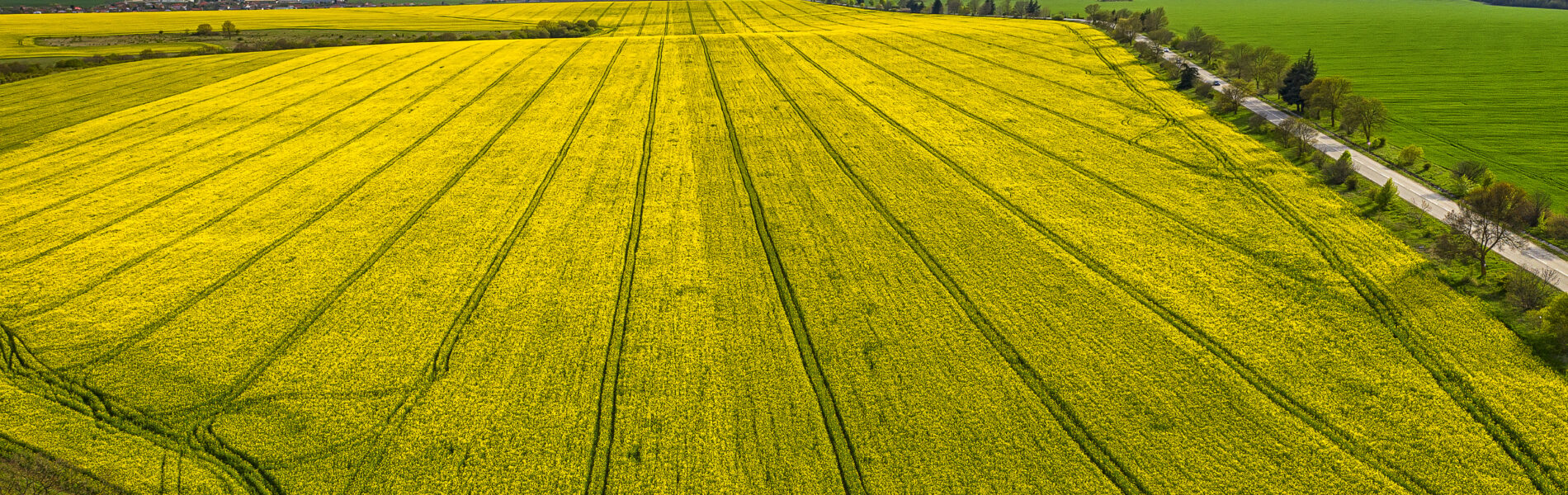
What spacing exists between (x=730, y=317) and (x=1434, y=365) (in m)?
25.6

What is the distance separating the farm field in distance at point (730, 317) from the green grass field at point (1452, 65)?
53.2 ft

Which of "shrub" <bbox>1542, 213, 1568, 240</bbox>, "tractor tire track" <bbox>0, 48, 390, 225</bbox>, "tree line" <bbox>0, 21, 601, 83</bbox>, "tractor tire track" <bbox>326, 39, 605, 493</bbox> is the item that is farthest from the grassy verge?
"tree line" <bbox>0, 21, 601, 83</bbox>

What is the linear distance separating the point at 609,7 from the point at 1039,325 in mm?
140917

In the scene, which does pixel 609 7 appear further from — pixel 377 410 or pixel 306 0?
pixel 377 410

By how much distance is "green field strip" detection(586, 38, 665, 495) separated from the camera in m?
18.9

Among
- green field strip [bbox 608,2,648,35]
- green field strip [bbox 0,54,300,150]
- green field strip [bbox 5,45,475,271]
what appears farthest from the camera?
green field strip [bbox 608,2,648,35]

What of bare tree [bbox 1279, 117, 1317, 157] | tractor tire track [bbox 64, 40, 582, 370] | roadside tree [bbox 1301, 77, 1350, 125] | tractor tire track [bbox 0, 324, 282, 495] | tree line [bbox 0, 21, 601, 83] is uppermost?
tree line [bbox 0, 21, 601, 83]

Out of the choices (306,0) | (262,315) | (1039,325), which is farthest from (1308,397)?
(306,0)

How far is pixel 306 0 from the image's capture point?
7308 inches

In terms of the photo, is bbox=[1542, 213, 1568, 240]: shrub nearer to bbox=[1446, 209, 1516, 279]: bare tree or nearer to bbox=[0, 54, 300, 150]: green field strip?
bbox=[1446, 209, 1516, 279]: bare tree

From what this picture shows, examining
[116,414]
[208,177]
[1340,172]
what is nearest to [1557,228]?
[1340,172]

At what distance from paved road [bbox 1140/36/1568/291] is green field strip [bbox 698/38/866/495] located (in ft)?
105

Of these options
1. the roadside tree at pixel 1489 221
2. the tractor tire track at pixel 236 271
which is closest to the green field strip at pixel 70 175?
the tractor tire track at pixel 236 271

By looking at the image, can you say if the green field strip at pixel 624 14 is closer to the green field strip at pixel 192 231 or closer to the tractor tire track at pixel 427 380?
the green field strip at pixel 192 231
